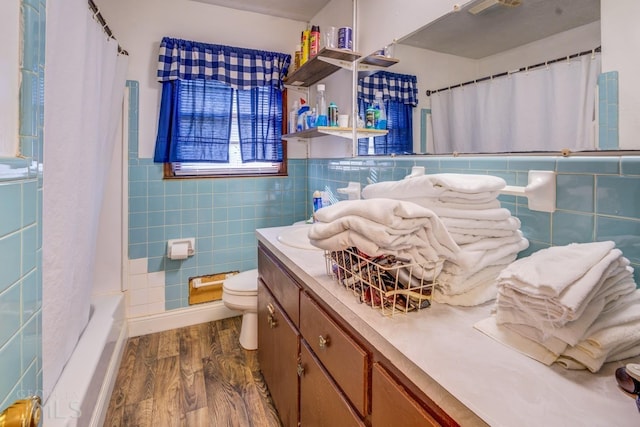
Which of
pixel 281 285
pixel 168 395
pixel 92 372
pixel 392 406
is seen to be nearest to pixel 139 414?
pixel 168 395

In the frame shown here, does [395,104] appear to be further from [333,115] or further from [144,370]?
[144,370]

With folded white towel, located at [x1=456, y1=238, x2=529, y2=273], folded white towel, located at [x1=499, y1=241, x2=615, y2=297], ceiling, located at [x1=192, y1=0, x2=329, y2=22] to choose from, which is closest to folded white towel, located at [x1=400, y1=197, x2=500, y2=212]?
folded white towel, located at [x1=456, y1=238, x2=529, y2=273]

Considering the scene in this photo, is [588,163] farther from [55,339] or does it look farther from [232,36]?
[232,36]

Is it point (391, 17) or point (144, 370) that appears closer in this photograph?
point (391, 17)

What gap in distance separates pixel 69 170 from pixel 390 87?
1354 millimetres

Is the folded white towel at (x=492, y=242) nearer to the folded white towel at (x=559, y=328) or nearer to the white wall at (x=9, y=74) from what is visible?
the folded white towel at (x=559, y=328)

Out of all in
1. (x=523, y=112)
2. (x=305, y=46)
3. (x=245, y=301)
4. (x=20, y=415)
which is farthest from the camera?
(x=305, y=46)

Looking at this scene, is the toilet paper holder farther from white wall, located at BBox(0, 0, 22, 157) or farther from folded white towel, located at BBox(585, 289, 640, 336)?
folded white towel, located at BBox(585, 289, 640, 336)

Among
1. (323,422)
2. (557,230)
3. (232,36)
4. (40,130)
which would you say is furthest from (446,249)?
(232,36)

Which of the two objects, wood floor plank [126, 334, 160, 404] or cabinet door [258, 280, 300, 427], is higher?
cabinet door [258, 280, 300, 427]

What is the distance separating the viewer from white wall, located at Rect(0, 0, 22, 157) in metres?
0.62

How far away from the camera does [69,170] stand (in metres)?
1.26

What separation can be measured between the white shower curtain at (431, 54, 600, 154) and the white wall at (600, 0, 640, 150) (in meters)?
0.04

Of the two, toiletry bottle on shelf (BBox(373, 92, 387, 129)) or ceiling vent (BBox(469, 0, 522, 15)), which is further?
toiletry bottle on shelf (BBox(373, 92, 387, 129))
